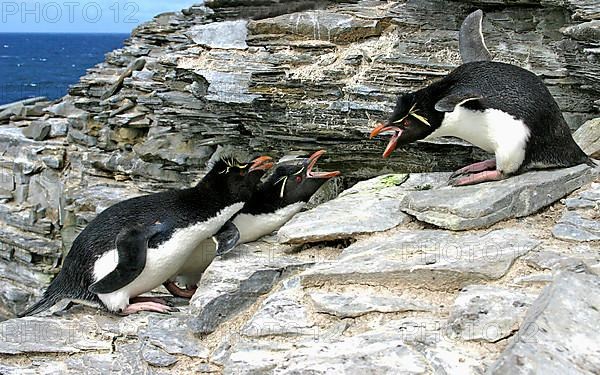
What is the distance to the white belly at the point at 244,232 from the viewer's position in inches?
195

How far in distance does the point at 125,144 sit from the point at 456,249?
930cm

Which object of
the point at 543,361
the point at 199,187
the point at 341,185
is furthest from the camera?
the point at 341,185

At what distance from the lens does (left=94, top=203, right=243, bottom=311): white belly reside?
4.38 m

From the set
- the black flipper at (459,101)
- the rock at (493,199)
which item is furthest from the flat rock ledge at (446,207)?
the black flipper at (459,101)

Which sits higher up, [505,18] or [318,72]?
[505,18]

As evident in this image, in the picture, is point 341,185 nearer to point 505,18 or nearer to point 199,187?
point 505,18

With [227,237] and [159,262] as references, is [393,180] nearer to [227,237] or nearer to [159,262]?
[227,237]

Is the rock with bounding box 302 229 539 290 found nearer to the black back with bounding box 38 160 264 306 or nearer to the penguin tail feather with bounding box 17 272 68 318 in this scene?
the black back with bounding box 38 160 264 306

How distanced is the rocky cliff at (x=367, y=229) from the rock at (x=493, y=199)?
0.5 inches

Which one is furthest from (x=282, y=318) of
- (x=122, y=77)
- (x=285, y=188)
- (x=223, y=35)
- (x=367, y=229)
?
(x=122, y=77)

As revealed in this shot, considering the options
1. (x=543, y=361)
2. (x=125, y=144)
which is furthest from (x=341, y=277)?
(x=125, y=144)

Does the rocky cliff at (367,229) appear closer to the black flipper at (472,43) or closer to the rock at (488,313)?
the rock at (488,313)

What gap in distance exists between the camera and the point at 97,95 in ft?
46.2

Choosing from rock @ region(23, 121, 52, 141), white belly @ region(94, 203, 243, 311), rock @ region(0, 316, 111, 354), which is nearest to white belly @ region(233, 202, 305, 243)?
white belly @ region(94, 203, 243, 311)
